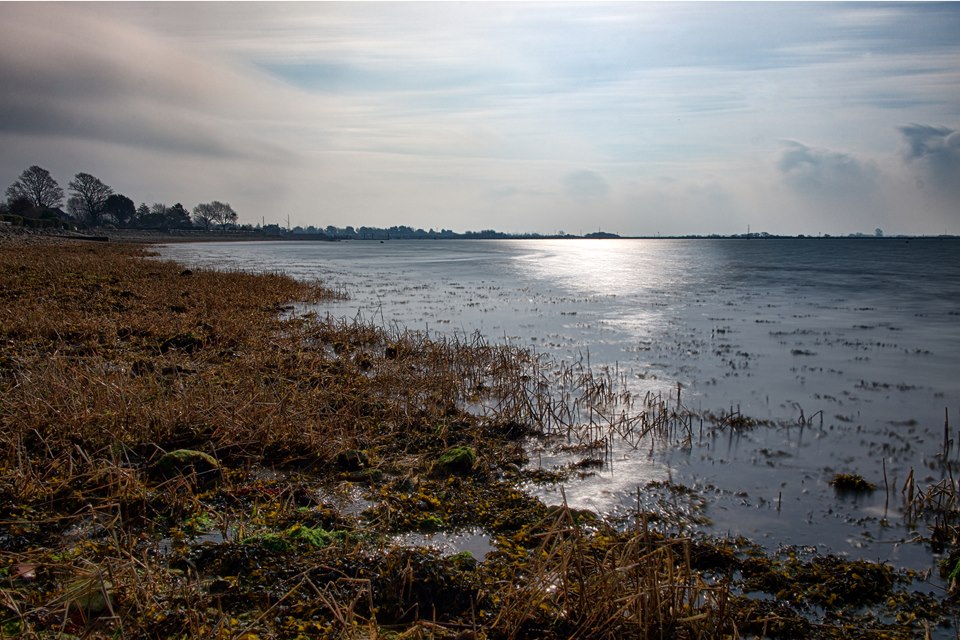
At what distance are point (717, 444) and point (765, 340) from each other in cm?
1246

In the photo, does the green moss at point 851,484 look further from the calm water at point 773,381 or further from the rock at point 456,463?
the rock at point 456,463

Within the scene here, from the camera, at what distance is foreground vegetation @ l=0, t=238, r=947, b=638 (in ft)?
14.0

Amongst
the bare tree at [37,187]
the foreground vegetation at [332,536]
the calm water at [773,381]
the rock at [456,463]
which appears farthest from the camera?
the bare tree at [37,187]

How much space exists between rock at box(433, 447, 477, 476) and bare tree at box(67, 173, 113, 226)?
182983mm

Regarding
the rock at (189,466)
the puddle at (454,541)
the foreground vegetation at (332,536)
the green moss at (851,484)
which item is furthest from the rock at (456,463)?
the green moss at (851,484)

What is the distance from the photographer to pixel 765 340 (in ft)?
66.8

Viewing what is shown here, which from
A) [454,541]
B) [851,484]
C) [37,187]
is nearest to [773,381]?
[851,484]

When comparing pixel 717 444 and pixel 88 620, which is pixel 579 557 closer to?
pixel 88 620

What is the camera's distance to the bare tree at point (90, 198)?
15362 centimetres

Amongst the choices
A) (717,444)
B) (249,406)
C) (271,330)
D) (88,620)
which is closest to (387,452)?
(249,406)

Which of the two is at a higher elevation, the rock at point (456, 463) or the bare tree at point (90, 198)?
the bare tree at point (90, 198)

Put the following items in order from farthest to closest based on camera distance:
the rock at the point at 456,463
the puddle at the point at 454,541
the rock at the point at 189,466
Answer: the rock at the point at 456,463
the rock at the point at 189,466
the puddle at the point at 454,541

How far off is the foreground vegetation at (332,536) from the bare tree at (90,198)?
583ft

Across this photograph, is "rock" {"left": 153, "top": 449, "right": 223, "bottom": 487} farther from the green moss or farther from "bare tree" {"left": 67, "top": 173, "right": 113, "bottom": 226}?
"bare tree" {"left": 67, "top": 173, "right": 113, "bottom": 226}
